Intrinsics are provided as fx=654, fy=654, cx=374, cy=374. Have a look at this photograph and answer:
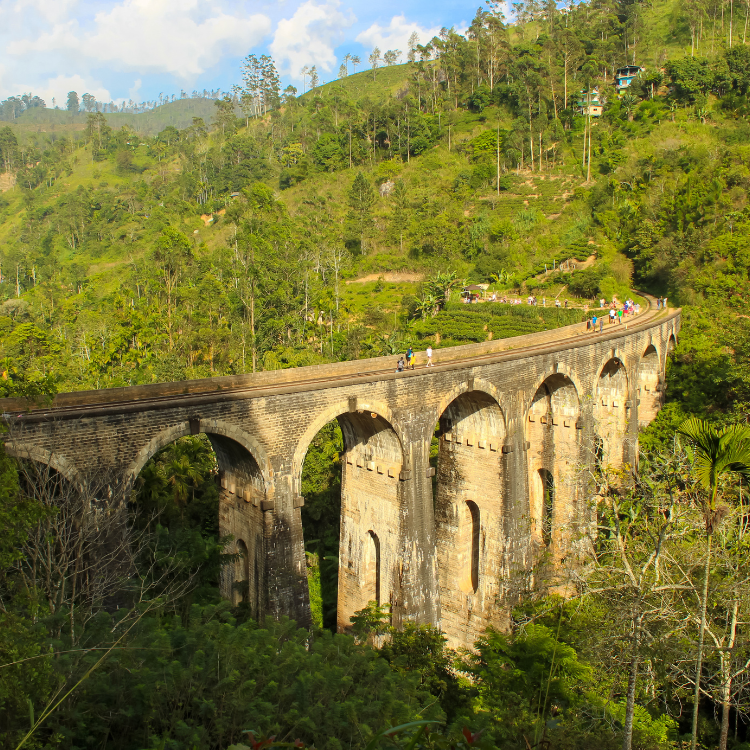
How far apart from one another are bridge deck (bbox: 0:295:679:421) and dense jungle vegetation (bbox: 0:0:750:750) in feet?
6.05

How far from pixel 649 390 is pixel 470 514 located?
17067mm

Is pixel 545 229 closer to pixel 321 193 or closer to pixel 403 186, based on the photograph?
pixel 403 186

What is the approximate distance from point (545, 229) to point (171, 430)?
2243 inches

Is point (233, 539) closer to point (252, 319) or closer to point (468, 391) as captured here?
point (468, 391)

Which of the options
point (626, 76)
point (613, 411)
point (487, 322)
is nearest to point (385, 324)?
point (487, 322)

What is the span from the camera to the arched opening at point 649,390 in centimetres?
3528

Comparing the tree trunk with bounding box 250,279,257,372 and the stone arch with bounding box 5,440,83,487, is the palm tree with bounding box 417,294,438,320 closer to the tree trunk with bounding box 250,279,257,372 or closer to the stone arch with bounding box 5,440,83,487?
the tree trunk with bounding box 250,279,257,372

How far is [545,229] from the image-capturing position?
65.0 m

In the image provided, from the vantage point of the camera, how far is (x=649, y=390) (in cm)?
3562

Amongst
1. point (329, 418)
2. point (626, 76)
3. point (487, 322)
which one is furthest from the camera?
point (626, 76)

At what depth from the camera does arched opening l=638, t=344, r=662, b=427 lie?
1389 inches

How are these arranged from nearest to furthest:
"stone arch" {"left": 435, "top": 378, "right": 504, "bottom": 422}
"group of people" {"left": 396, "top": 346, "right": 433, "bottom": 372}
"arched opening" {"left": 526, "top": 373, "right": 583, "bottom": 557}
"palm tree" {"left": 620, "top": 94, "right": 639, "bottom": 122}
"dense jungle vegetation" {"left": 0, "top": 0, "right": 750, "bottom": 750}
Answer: "dense jungle vegetation" {"left": 0, "top": 0, "right": 750, "bottom": 750}
"stone arch" {"left": 435, "top": 378, "right": 504, "bottom": 422}
"group of people" {"left": 396, "top": 346, "right": 433, "bottom": 372}
"arched opening" {"left": 526, "top": 373, "right": 583, "bottom": 557}
"palm tree" {"left": 620, "top": 94, "right": 639, "bottom": 122}

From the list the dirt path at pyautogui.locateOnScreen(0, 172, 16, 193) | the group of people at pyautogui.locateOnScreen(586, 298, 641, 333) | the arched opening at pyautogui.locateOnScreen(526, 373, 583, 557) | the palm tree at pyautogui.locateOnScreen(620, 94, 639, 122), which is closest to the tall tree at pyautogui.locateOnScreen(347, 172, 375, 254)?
the group of people at pyautogui.locateOnScreen(586, 298, 641, 333)

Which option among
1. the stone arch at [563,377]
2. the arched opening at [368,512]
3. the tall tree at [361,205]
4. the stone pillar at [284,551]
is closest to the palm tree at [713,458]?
the arched opening at [368,512]
